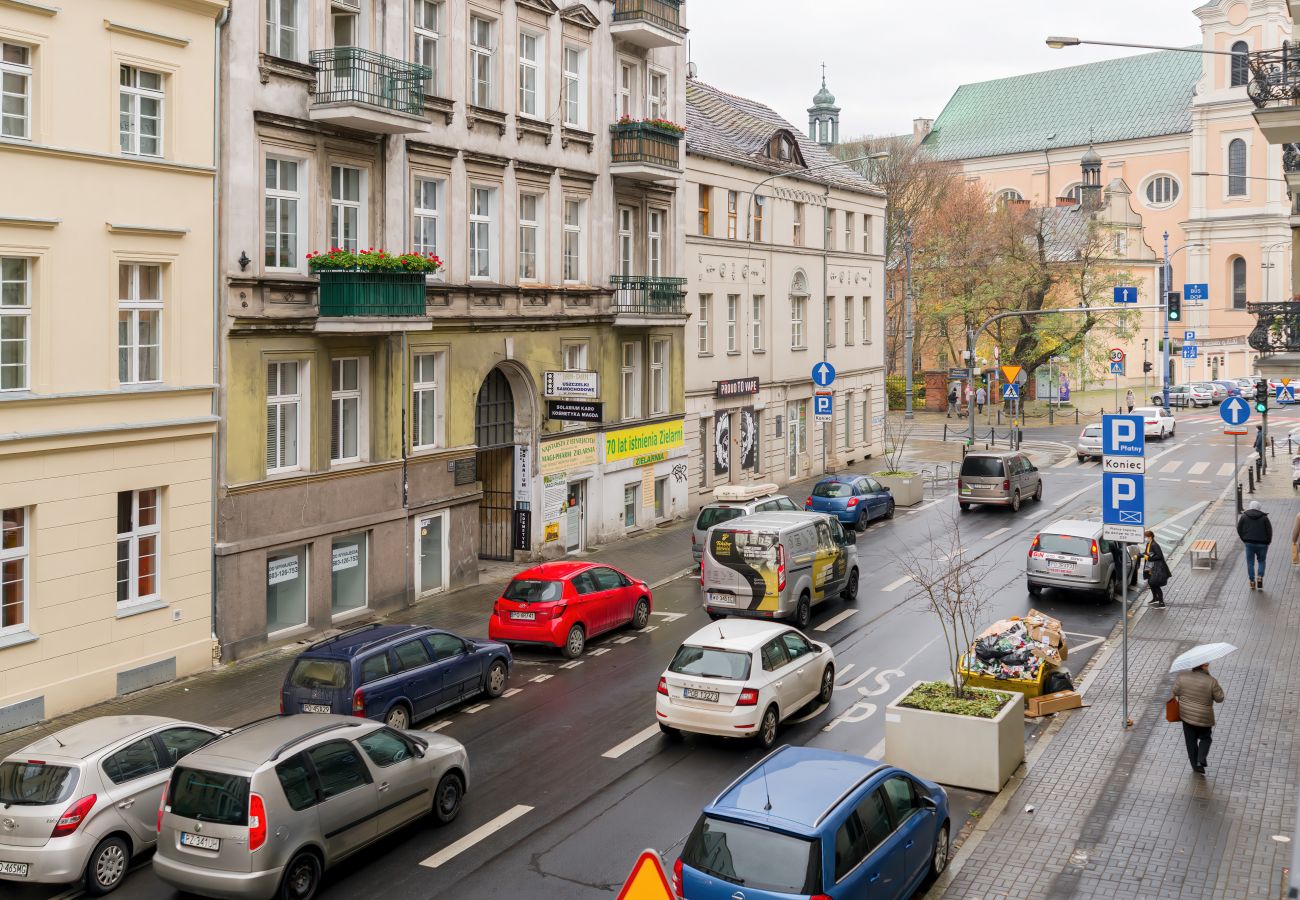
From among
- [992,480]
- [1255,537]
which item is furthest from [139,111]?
[992,480]

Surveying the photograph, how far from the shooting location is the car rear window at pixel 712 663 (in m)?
16.0

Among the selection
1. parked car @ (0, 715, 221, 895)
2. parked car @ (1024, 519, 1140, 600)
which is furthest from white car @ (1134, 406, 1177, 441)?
parked car @ (0, 715, 221, 895)

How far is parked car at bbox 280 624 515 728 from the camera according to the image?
53.1ft

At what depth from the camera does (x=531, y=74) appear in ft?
97.5

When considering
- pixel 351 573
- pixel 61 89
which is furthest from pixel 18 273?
pixel 351 573

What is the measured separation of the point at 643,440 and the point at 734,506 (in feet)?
19.6

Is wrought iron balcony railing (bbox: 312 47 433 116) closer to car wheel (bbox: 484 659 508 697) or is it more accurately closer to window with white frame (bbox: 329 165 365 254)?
window with white frame (bbox: 329 165 365 254)

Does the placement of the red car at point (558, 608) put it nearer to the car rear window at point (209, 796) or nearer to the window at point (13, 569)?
the window at point (13, 569)

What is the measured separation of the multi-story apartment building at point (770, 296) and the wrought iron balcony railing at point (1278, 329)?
18896 millimetres

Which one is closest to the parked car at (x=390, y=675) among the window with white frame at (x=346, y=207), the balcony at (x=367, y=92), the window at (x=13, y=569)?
the window at (x=13, y=569)

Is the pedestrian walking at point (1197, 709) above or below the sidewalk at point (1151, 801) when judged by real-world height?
above

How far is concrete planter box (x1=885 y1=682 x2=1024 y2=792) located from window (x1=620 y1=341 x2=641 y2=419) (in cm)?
2012

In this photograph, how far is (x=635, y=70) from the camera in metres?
34.3

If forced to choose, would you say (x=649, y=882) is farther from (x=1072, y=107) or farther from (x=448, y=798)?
(x=1072, y=107)
